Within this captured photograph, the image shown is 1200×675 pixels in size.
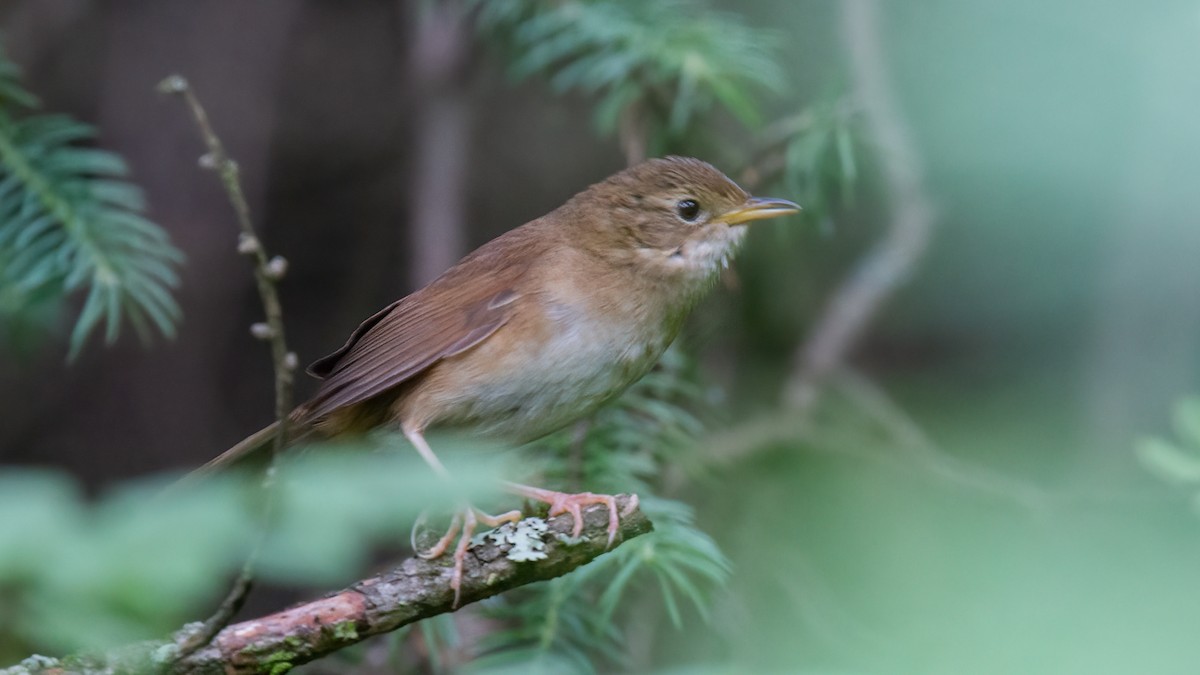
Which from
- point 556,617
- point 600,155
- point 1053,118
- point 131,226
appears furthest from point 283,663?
point 600,155

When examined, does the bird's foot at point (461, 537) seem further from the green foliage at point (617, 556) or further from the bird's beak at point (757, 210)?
the bird's beak at point (757, 210)

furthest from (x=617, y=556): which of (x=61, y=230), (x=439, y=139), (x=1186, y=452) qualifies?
(x=439, y=139)

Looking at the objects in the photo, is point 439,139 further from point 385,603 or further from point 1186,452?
point 1186,452

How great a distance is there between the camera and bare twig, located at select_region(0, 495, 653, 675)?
5.87 feet

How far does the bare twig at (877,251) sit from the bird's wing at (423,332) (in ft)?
5.57

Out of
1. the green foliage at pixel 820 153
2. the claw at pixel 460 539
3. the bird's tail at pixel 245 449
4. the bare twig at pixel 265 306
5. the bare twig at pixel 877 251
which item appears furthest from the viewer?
the bare twig at pixel 877 251

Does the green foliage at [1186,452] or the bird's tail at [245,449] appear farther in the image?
the bird's tail at [245,449]

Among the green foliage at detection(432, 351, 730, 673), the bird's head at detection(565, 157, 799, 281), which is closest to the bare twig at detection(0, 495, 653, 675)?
the green foliage at detection(432, 351, 730, 673)

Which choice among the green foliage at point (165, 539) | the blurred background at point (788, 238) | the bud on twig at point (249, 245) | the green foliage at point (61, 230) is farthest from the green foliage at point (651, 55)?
the green foliage at point (165, 539)

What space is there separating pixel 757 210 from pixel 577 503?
102cm

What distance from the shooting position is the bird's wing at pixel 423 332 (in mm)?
2643

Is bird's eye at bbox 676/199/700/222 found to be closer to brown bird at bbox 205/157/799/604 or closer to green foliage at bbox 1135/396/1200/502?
brown bird at bbox 205/157/799/604

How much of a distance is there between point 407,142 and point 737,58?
6.92 feet

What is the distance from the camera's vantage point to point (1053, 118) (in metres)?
2.78
